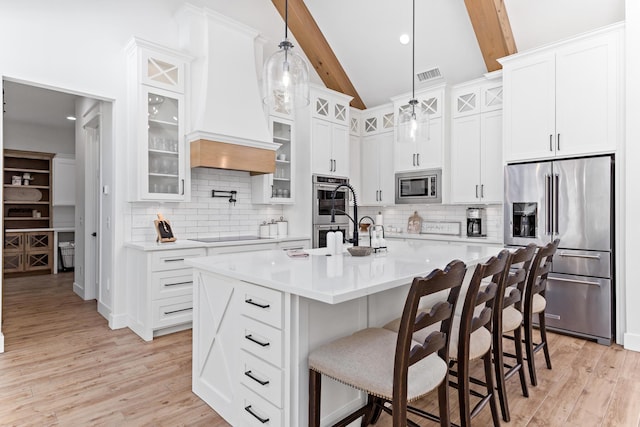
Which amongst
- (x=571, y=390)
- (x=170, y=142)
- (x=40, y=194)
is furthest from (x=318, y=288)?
(x=40, y=194)

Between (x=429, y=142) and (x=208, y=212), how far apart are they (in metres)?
3.17

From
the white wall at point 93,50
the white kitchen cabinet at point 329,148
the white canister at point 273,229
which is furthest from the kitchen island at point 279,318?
the white kitchen cabinet at point 329,148

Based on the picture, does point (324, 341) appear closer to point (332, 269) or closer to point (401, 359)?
point (332, 269)

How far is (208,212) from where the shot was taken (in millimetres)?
4574

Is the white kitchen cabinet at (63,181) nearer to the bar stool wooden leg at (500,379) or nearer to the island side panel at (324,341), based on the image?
the island side panel at (324,341)

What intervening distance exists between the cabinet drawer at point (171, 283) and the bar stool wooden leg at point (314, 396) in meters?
2.36

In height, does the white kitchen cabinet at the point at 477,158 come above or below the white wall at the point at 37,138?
below

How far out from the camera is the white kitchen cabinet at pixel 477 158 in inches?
177

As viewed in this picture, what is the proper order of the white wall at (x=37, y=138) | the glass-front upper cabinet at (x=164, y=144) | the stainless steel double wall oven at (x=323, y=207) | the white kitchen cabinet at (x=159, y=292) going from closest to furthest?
1. the white kitchen cabinet at (x=159, y=292)
2. the glass-front upper cabinet at (x=164, y=144)
3. the stainless steel double wall oven at (x=323, y=207)
4. the white wall at (x=37, y=138)

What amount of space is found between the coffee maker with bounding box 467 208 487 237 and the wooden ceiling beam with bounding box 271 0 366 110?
272cm

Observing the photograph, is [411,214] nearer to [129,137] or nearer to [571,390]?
[571,390]

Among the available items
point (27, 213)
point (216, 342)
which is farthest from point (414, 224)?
point (27, 213)

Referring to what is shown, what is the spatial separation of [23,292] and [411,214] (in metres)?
6.02

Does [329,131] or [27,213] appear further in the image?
[27,213]
